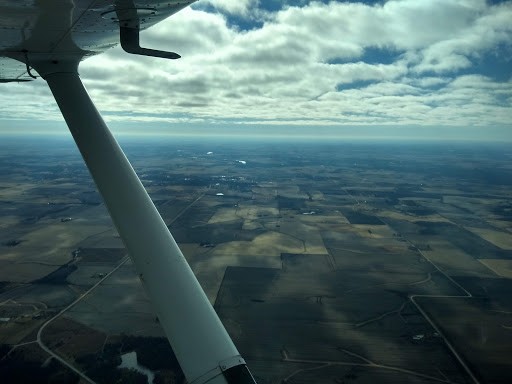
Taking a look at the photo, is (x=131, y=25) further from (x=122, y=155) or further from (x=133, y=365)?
(x=133, y=365)

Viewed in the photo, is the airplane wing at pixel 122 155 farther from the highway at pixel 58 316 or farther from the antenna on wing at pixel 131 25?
the highway at pixel 58 316

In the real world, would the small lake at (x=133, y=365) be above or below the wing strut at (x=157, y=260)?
below

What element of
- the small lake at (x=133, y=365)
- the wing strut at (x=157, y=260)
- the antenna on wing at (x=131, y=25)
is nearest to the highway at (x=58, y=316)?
the small lake at (x=133, y=365)

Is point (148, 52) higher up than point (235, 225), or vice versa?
point (148, 52)

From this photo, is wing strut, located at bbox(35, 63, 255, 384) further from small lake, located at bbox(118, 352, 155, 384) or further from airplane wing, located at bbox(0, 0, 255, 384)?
small lake, located at bbox(118, 352, 155, 384)

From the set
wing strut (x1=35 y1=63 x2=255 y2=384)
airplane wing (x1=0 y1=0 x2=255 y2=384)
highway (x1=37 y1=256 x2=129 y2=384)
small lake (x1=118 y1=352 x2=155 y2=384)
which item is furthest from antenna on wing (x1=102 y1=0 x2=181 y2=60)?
highway (x1=37 y1=256 x2=129 y2=384)

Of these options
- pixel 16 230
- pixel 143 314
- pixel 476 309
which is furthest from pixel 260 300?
pixel 16 230

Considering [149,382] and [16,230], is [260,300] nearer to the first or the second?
[149,382]

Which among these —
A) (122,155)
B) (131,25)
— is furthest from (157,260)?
(131,25)
